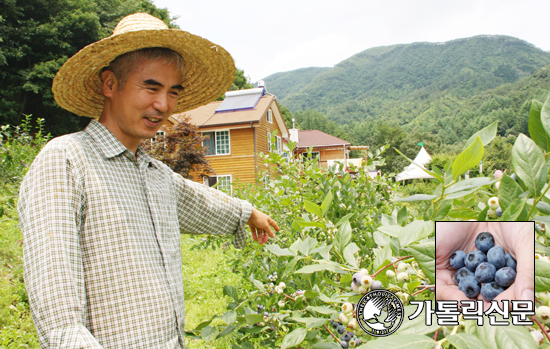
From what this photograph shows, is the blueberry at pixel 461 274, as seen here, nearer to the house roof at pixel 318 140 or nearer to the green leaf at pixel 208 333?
the green leaf at pixel 208 333

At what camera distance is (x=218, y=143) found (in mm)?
18062

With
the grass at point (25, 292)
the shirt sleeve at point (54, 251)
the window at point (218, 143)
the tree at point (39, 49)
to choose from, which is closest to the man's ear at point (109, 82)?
the shirt sleeve at point (54, 251)

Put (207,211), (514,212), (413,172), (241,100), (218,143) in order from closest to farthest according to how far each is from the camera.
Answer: (514,212) → (207,211) → (413,172) → (218,143) → (241,100)

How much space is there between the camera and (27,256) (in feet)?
3.14

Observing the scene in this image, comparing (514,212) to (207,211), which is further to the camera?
(207,211)

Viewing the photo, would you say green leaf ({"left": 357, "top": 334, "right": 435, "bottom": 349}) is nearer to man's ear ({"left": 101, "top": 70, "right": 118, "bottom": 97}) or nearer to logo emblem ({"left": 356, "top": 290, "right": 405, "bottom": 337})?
logo emblem ({"left": 356, "top": 290, "right": 405, "bottom": 337})

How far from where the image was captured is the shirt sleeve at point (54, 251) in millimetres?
897

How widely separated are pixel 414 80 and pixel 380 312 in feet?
390

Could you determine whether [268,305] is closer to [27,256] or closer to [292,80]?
[27,256]

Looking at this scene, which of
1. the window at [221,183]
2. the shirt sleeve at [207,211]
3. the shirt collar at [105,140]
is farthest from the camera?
the window at [221,183]

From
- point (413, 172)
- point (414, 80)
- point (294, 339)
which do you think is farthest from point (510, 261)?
point (414, 80)

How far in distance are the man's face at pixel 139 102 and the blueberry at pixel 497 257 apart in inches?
47.0

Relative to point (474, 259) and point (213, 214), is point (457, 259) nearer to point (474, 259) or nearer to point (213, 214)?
point (474, 259)

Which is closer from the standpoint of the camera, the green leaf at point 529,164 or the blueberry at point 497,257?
the blueberry at point 497,257
